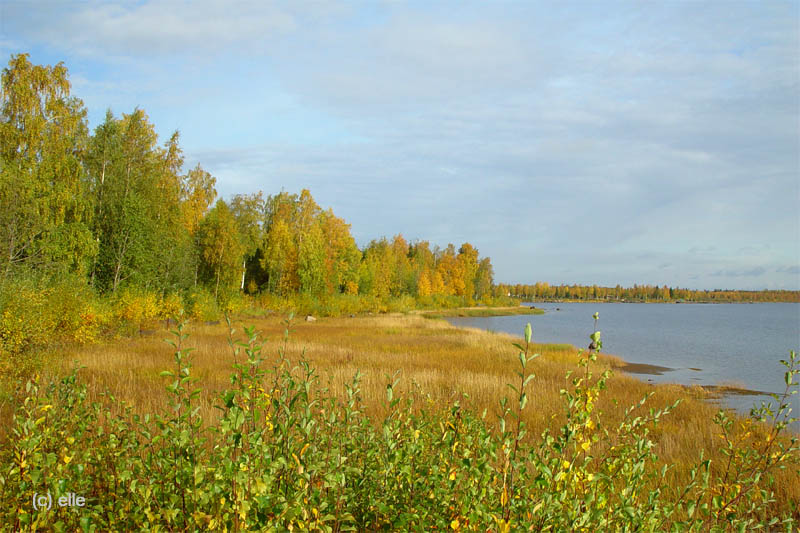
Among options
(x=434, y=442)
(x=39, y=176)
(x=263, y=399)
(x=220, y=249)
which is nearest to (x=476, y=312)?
(x=220, y=249)

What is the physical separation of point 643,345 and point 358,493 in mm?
35386

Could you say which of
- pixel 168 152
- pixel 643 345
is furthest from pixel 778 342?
pixel 168 152

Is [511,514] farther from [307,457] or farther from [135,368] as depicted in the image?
[135,368]

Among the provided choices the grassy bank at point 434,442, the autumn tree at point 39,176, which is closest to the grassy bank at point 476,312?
the autumn tree at point 39,176

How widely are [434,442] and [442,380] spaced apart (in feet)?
33.2

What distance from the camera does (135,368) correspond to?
12930 mm

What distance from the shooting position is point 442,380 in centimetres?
1291

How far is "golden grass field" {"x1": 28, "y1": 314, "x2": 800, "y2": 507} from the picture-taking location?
7.95 metres

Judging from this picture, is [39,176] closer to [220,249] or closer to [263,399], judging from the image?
[220,249]

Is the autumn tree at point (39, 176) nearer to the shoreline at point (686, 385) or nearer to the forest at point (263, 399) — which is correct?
the forest at point (263, 399)

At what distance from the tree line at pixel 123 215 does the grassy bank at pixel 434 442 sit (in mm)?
5880

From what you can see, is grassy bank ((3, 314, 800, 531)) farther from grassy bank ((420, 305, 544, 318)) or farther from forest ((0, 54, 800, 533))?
grassy bank ((420, 305, 544, 318))

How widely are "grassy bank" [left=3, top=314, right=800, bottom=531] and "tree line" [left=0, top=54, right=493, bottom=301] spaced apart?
5880mm

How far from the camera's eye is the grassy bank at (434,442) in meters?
2.30
